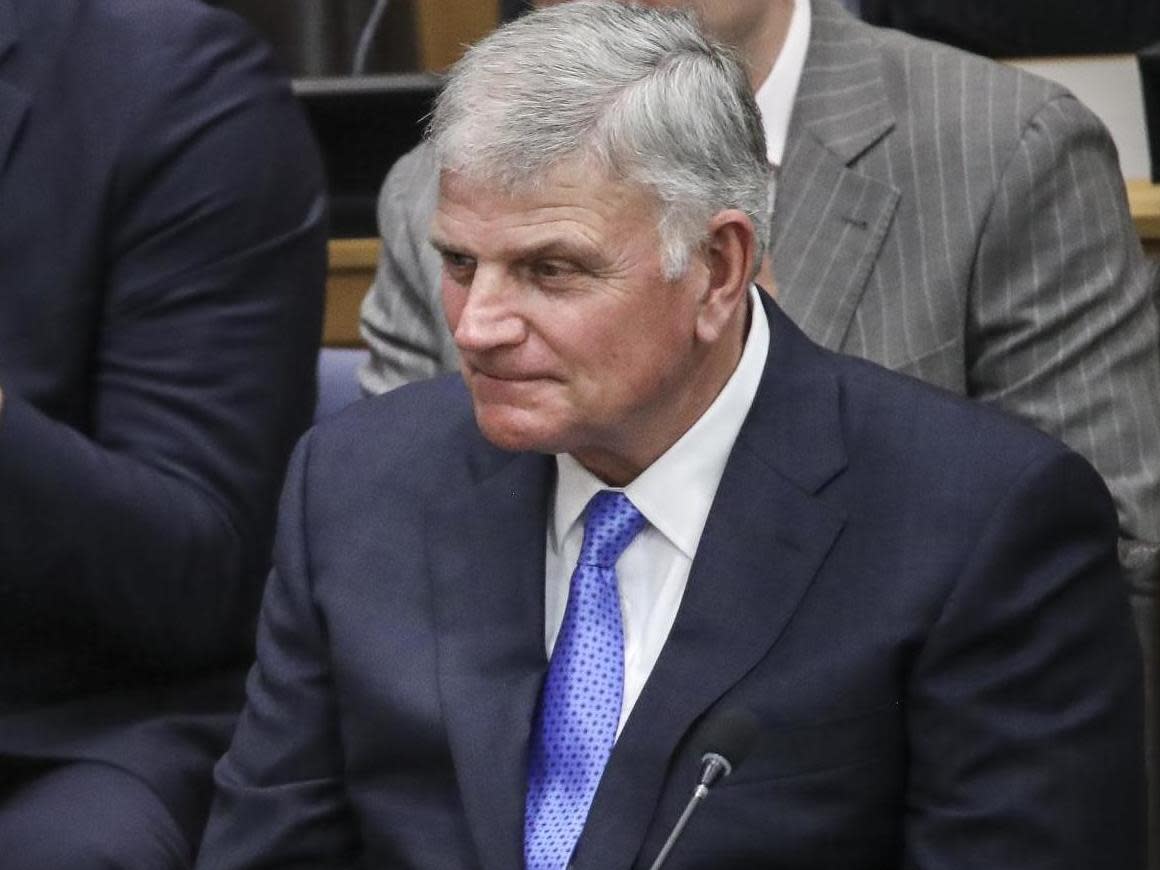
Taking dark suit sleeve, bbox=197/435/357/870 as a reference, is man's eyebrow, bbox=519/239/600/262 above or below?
above

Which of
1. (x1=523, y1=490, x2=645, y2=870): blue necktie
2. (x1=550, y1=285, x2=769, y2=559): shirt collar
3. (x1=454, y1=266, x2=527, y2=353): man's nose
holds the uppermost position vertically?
(x1=454, y1=266, x2=527, y2=353): man's nose

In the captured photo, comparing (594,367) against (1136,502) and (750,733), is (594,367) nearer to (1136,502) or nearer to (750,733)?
(750,733)

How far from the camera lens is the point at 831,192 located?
5.52 ft

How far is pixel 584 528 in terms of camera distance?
127 centimetres

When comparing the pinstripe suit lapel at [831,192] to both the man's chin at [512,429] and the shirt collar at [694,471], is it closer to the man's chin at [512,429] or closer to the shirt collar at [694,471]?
the shirt collar at [694,471]

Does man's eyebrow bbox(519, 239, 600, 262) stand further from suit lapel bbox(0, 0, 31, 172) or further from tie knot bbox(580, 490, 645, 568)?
suit lapel bbox(0, 0, 31, 172)

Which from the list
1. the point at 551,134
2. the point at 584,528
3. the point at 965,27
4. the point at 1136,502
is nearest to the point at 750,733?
the point at 584,528

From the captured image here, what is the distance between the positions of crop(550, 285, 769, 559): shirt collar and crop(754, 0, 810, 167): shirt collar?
0.48 metres

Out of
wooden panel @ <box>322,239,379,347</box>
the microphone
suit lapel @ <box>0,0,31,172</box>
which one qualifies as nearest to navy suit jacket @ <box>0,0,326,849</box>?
suit lapel @ <box>0,0,31,172</box>

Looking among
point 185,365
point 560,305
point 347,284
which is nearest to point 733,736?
point 560,305

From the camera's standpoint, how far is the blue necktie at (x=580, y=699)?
1209mm

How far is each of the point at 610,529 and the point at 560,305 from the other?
0.15 meters

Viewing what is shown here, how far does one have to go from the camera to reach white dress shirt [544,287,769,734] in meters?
1.24

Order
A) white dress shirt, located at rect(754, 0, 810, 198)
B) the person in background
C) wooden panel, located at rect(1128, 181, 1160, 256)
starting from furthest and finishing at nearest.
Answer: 1. the person in background
2. wooden panel, located at rect(1128, 181, 1160, 256)
3. white dress shirt, located at rect(754, 0, 810, 198)
